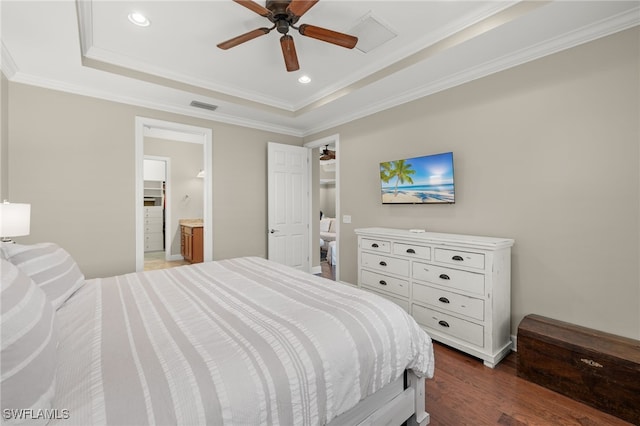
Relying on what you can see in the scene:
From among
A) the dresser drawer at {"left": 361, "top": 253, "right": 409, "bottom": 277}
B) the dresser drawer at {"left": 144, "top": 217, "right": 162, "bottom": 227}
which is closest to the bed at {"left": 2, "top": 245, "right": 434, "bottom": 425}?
the dresser drawer at {"left": 361, "top": 253, "right": 409, "bottom": 277}

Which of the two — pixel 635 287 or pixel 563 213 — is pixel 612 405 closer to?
pixel 635 287

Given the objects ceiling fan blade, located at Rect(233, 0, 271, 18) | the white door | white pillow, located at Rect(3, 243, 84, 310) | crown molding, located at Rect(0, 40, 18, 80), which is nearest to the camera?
white pillow, located at Rect(3, 243, 84, 310)

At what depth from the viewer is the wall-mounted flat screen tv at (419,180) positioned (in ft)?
9.59

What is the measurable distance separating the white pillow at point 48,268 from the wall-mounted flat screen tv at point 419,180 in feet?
10.2

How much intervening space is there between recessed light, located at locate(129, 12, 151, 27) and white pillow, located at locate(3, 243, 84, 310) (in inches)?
72.6

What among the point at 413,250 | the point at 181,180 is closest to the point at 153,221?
the point at 181,180

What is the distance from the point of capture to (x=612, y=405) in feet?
5.61

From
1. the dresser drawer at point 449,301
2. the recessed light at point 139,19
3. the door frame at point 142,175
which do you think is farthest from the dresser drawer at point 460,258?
the recessed light at point 139,19

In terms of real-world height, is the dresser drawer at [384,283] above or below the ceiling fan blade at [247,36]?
below

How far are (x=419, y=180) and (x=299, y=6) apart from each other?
210cm

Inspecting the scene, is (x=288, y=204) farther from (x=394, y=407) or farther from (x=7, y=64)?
(x=394, y=407)

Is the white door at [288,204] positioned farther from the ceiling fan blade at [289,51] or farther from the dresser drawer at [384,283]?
the ceiling fan blade at [289,51]

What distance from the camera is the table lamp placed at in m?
2.06

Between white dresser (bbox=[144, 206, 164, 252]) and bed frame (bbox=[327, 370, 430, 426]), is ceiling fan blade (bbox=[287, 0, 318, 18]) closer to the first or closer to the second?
bed frame (bbox=[327, 370, 430, 426])
